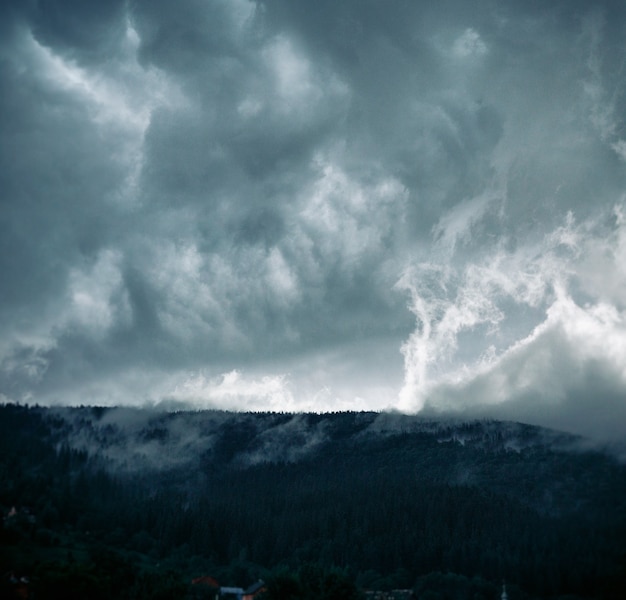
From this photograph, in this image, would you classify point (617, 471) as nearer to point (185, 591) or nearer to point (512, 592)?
point (512, 592)

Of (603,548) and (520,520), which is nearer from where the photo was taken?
(603,548)

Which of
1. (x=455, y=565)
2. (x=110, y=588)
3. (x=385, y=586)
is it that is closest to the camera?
(x=110, y=588)

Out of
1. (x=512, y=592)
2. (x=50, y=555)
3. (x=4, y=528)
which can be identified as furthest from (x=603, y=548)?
(x=4, y=528)

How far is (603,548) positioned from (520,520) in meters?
55.9

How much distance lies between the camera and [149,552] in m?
196

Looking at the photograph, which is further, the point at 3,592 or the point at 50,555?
the point at 50,555

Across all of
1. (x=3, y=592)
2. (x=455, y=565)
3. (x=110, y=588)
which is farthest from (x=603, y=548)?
(x=3, y=592)

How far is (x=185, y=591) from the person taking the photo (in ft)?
415

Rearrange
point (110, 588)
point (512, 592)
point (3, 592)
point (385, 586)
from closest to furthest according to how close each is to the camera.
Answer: point (3, 592)
point (110, 588)
point (512, 592)
point (385, 586)

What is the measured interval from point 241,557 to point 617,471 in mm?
111777

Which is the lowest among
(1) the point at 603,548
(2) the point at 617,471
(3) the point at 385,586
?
(3) the point at 385,586

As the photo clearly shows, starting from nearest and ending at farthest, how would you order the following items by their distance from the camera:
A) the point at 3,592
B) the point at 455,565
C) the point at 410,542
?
the point at 3,592, the point at 455,565, the point at 410,542

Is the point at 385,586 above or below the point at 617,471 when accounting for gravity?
below

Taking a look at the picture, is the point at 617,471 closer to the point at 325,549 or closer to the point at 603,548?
the point at 603,548
